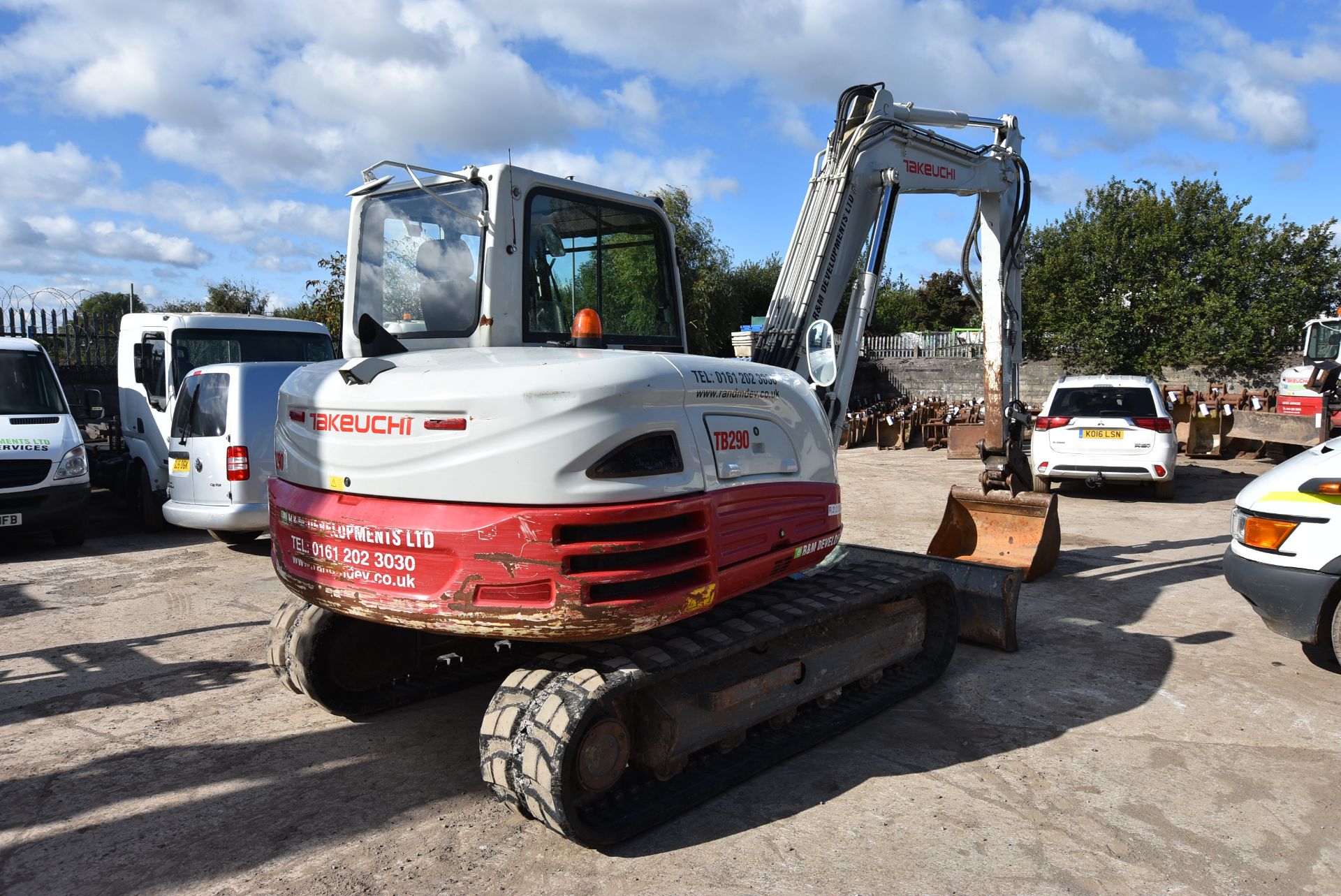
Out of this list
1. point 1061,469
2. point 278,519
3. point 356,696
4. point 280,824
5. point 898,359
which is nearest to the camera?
point 280,824

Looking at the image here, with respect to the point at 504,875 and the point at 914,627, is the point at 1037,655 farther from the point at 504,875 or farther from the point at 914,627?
the point at 504,875

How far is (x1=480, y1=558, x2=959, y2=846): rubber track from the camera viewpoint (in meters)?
3.46

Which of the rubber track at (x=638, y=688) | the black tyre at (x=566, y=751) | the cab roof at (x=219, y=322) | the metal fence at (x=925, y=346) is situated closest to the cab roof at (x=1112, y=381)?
the rubber track at (x=638, y=688)

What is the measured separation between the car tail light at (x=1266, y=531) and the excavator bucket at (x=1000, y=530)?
214cm

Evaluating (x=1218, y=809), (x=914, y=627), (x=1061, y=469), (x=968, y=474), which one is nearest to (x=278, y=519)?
(x=914, y=627)

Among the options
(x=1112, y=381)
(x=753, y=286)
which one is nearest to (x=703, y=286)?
(x=753, y=286)

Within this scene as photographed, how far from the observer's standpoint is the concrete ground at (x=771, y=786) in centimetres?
342

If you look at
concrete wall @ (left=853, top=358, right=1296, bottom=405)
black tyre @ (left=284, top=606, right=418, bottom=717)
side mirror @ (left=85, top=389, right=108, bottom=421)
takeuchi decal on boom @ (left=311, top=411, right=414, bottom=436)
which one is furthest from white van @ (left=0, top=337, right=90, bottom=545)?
concrete wall @ (left=853, top=358, right=1296, bottom=405)

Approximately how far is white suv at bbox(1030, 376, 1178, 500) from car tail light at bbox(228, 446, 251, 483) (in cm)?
956

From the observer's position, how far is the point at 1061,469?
39.1 ft

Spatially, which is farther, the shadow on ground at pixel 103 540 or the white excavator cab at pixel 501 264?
the shadow on ground at pixel 103 540

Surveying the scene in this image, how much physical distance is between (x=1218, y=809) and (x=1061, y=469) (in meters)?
8.60

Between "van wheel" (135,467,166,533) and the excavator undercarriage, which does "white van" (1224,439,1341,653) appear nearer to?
the excavator undercarriage

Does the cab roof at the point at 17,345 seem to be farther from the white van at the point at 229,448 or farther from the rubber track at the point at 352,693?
the rubber track at the point at 352,693
